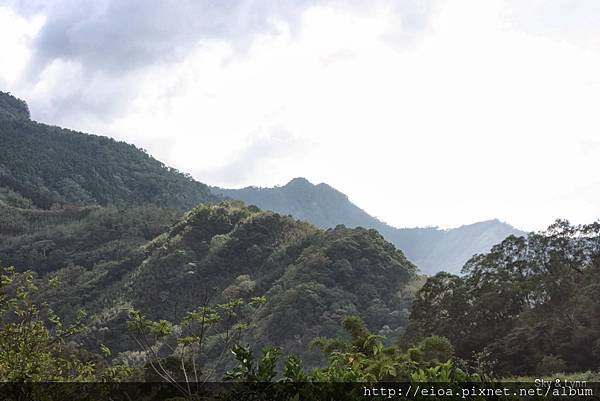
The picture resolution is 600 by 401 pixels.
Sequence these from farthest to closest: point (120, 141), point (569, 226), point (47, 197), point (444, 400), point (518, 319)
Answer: point (120, 141), point (47, 197), point (569, 226), point (518, 319), point (444, 400)

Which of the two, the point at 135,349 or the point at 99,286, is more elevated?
the point at 99,286

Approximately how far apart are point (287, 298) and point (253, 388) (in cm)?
3914

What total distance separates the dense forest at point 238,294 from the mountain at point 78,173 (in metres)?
0.44

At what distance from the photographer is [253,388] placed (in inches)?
174

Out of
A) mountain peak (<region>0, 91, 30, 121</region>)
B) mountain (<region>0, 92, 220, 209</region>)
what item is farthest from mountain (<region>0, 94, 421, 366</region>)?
mountain peak (<region>0, 91, 30, 121</region>)

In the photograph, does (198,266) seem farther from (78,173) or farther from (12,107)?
(12,107)

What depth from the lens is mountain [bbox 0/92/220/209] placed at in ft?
337

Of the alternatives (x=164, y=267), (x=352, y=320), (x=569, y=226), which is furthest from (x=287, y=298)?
(x=352, y=320)

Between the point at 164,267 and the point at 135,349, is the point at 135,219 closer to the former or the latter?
the point at 164,267

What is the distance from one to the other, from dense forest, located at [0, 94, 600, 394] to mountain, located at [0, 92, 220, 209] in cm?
44

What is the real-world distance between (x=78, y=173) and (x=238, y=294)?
257 ft

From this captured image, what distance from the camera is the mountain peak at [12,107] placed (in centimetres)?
13752

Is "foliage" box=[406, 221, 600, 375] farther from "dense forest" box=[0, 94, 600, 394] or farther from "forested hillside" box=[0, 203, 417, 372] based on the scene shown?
"forested hillside" box=[0, 203, 417, 372]

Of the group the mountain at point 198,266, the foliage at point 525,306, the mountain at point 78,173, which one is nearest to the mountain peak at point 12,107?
the mountain at point 78,173
